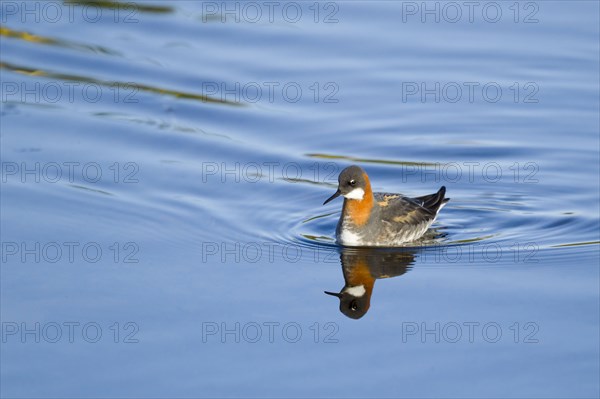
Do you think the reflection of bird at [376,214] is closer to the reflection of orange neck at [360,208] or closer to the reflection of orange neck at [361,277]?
the reflection of orange neck at [360,208]

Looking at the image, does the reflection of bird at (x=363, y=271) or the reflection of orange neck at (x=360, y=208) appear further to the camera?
the reflection of orange neck at (x=360, y=208)

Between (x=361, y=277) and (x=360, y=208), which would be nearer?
(x=361, y=277)

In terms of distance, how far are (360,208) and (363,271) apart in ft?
4.49

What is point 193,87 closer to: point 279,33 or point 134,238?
point 279,33

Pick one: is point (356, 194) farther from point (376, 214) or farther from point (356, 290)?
point (356, 290)

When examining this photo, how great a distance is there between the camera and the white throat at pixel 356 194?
51.0 feet

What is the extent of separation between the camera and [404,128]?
19125 millimetres

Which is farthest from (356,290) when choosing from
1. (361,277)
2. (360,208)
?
(360,208)

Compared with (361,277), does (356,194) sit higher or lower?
higher

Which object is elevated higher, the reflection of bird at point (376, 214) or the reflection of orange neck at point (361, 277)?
the reflection of bird at point (376, 214)

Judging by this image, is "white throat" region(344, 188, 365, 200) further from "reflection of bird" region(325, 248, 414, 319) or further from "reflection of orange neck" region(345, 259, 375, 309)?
"reflection of orange neck" region(345, 259, 375, 309)

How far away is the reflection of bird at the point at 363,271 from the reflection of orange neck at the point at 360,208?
409mm

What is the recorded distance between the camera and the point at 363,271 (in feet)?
47.8

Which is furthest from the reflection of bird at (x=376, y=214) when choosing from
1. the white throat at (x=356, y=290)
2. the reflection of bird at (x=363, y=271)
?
the white throat at (x=356, y=290)
